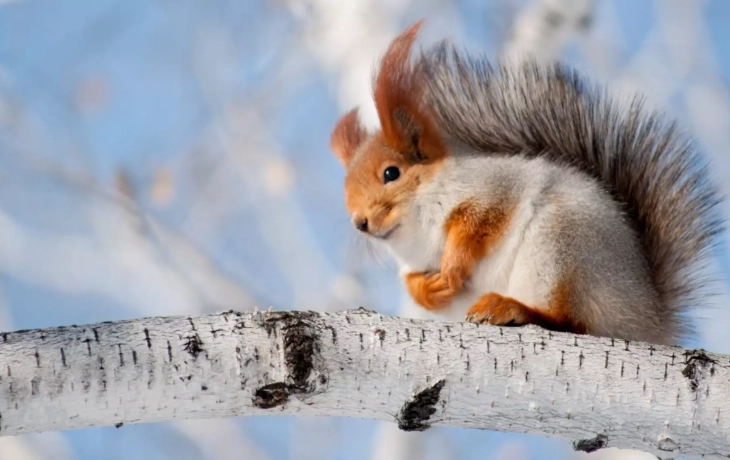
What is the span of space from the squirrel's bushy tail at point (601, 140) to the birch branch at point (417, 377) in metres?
0.42

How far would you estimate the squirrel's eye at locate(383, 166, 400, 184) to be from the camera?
1814 mm

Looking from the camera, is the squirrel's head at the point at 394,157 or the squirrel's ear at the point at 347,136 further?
the squirrel's ear at the point at 347,136

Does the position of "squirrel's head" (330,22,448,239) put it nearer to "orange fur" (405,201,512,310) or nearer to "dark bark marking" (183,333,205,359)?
"orange fur" (405,201,512,310)

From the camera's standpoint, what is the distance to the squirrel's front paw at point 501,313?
1.45 meters

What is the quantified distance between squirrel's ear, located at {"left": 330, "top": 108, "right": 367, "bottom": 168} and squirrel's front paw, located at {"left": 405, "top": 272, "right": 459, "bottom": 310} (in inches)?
13.5

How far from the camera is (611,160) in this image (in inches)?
67.2

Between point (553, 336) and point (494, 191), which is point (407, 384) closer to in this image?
point (553, 336)

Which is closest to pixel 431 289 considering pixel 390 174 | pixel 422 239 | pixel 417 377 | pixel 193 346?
pixel 422 239

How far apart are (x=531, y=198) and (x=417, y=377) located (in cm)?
53

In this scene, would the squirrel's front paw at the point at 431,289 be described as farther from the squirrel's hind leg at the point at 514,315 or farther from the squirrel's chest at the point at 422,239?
the squirrel's hind leg at the point at 514,315

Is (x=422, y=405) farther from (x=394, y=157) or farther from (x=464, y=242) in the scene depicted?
(x=394, y=157)

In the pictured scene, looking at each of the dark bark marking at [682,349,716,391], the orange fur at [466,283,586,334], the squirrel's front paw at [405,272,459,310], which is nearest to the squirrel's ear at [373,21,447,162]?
the squirrel's front paw at [405,272,459,310]

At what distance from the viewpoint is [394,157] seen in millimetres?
1814

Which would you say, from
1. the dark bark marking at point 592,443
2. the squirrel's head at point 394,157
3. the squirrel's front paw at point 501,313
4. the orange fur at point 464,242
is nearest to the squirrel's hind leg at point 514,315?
the squirrel's front paw at point 501,313
